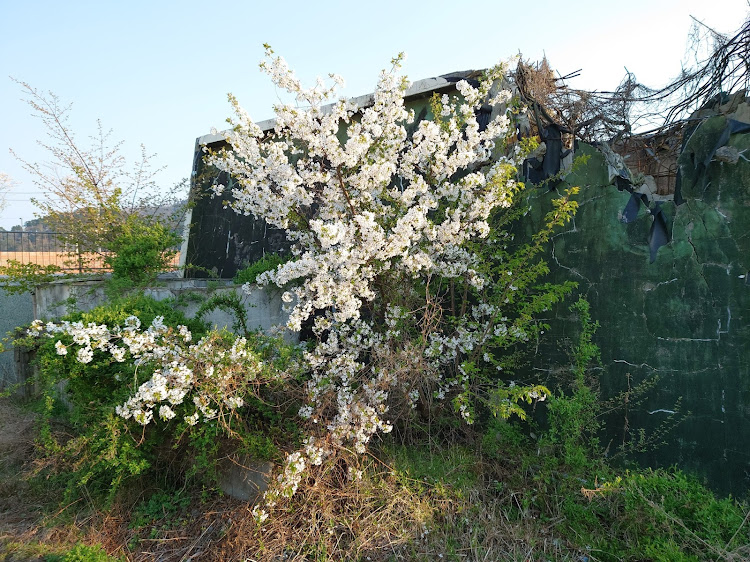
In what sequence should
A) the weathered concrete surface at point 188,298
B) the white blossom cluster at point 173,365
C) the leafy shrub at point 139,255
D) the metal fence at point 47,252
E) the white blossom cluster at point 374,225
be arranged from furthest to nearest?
the metal fence at point 47,252 → the leafy shrub at point 139,255 → the weathered concrete surface at point 188,298 → the white blossom cluster at point 374,225 → the white blossom cluster at point 173,365

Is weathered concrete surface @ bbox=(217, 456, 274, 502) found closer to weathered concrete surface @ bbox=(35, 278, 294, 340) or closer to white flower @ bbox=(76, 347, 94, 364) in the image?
white flower @ bbox=(76, 347, 94, 364)

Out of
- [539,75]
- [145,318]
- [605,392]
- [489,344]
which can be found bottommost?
[605,392]

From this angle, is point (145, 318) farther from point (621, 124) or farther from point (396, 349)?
point (621, 124)

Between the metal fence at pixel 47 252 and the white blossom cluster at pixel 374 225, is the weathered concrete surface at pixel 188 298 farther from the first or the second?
the white blossom cluster at pixel 374 225

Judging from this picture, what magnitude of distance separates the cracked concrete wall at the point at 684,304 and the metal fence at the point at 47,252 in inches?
238

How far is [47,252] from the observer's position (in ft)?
37.4

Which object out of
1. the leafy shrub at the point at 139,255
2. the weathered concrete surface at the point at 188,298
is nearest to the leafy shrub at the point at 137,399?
the weathered concrete surface at the point at 188,298

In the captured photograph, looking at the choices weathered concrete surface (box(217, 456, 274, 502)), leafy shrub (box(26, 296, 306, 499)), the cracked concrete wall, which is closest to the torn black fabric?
the cracked concrete wall

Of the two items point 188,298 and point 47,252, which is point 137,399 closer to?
point 188,298

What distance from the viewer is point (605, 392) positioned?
4.21 metres

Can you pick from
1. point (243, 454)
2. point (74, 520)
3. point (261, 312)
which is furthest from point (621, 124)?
point (74, 520)

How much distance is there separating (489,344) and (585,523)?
1.47 m

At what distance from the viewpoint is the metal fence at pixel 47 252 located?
6.97 metres

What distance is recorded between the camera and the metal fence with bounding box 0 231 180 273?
697cm
